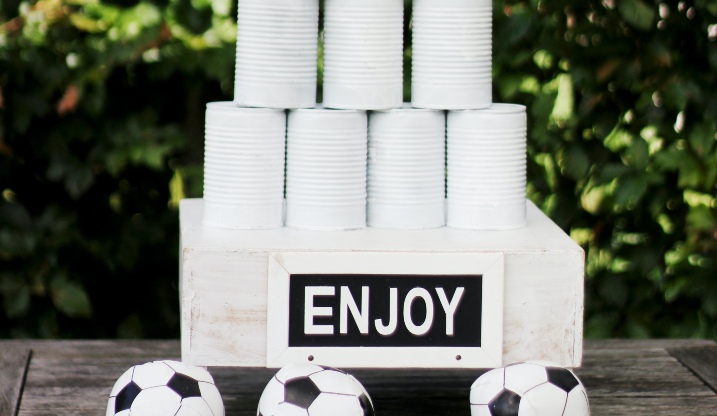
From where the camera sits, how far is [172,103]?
2.85 m

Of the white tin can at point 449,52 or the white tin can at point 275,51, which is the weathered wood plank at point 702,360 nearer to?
the white tin can at point 449,52

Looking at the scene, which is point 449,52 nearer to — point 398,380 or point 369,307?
point 369,307

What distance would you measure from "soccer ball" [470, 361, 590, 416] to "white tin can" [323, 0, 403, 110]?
523 mm

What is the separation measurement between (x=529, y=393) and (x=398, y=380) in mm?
489

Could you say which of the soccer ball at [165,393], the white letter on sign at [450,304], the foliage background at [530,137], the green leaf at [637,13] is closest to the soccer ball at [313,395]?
the soccer ball at [165,393]

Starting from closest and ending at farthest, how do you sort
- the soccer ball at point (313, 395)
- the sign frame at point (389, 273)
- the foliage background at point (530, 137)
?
the soccer ball at point (313, 395)
the sign frame at point (389, 273)
the foliage background at point (530, 137)

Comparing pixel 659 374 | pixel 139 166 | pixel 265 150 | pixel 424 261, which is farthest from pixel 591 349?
pixel 139 166

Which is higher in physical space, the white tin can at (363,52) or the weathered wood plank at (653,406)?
the white tin can at (363,52)

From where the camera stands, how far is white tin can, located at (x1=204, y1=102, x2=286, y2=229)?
1.82m

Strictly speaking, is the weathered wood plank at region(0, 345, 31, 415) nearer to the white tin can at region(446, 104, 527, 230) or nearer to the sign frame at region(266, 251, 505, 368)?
the sign frame at region(266, 251, 505, 368)

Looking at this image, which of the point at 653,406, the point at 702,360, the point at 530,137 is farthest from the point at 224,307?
the point at 530,137

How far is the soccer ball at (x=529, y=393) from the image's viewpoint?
5.15ft

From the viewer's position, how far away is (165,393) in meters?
1.57

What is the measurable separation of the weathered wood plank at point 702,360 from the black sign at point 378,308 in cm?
55
